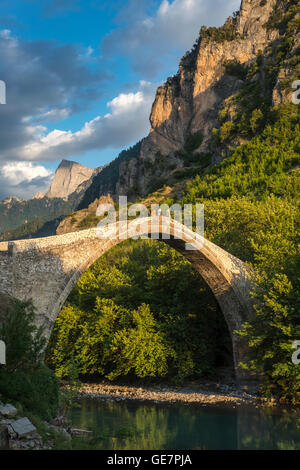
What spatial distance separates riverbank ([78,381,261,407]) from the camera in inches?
568

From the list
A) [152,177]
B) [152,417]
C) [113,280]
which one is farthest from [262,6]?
[152,417]

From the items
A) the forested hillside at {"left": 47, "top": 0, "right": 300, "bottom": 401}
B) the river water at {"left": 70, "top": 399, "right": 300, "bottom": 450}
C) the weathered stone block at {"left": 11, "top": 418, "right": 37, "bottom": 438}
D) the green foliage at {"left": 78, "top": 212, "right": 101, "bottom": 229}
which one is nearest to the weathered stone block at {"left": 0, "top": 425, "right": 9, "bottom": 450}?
the weathered stone block at {"left": 11, "top": 418, "right": 37, "bottom": 438}

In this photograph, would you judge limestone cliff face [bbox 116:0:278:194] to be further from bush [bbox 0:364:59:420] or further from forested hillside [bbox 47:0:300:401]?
bush [bbox 0:364:59:420]

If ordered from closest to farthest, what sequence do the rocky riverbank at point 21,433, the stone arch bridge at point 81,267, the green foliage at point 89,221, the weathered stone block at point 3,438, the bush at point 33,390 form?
the weathered stone block at point 3,438 → the rocky riverbank at point 21,433 → the bush at point 33,390 → the stone arch bridge at point 81,267 → the green foliage at point 89,221

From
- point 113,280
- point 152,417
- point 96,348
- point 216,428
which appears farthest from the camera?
point 113,280

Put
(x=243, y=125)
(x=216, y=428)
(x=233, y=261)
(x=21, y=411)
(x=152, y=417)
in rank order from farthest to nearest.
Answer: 1. (x=243, y=125)
2. (x=233, y=261)
3. (x=152, y=417)
4. (x=216, y=428)
5. (x=21, y=411)

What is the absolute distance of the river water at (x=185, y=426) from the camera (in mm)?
10008

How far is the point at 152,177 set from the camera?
74.6 metres

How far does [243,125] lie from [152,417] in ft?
142

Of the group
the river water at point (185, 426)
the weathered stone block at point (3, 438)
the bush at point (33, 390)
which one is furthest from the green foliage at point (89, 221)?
the weathered stone block at point (3, 438)

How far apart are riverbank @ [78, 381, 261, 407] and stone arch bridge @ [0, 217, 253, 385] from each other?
1.00 metres

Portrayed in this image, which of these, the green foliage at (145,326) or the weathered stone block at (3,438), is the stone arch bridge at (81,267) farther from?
the weathered stone block at (3,438)

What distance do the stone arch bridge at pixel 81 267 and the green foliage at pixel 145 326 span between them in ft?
6.63

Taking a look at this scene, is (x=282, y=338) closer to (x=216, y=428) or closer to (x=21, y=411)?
(x=216, y=428)
